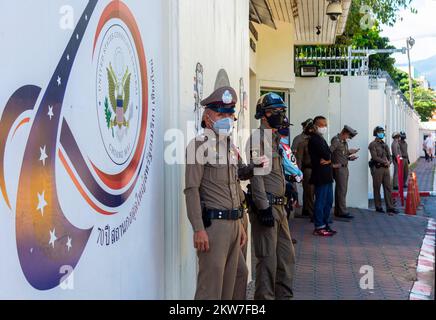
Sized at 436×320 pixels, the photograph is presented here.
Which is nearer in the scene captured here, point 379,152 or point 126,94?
point 126,94

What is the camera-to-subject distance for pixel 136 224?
4.11 meters

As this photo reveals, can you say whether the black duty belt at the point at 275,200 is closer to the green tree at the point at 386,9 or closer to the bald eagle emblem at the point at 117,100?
the bald eagle emblem at the point at 117,100

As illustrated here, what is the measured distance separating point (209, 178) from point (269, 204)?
56.6 inches

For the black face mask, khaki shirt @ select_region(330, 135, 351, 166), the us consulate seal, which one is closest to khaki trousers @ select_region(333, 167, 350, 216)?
khaki shirt @ select_region(330, 135, 351, 166)

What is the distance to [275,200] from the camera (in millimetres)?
5957

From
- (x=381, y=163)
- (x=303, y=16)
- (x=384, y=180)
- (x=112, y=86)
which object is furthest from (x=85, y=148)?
(x=303, y=16)

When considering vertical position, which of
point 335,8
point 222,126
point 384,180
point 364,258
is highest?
point 335,8

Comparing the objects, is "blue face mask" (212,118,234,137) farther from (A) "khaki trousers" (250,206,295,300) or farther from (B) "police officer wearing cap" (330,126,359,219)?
(B) "police officer wearing cap" (330,126,359,219)

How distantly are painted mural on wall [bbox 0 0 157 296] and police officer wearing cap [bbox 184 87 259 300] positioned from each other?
14.1 inches

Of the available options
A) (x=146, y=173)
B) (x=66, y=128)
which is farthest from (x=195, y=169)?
(x=66, y=128)

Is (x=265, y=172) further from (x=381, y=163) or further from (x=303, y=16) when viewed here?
(x=303, y=16)

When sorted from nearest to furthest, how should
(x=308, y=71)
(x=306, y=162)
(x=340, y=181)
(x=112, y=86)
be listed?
(x=112, y=86) → (x=306, y=162) → (x=340, y=181) → (x=308, y=71)

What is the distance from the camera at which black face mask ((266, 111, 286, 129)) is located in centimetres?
588

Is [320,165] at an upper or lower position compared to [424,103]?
lower
